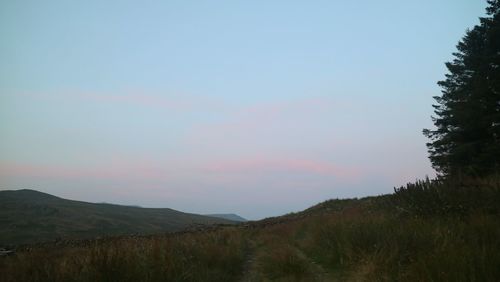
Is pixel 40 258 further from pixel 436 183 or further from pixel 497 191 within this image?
pixel 436 183

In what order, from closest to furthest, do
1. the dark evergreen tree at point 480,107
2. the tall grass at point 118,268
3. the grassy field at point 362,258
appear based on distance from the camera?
the grassy field at point 362,258, the tall grass at point 118,268, the dark evergreen tree at point 480,107

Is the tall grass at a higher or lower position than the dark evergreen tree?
lower

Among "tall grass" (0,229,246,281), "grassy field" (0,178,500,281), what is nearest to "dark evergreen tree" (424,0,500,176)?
"grassy field" (0,178,500,281)

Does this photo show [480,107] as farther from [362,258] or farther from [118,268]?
[118,268]

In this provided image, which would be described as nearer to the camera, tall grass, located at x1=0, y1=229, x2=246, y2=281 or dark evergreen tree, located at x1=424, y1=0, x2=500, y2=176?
tall grass, located at x1=0, y1=229, x2=246, y2=281

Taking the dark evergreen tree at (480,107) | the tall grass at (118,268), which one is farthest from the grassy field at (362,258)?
the dark evergreen tree at (480,107)

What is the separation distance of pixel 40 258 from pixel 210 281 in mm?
3454

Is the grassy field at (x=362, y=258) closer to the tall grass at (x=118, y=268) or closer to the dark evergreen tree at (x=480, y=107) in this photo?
the tall grass at (x=118, y=268)

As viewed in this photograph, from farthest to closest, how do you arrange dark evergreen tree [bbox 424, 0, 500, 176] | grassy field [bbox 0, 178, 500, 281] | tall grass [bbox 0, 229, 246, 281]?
dark evergreen tree [bbox 424, 0, 500, 176], tall grass [bbox 0, 229, 246, 281], grassy field [bbox 0, 178, 500, 281]

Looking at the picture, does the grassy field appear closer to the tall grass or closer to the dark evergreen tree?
the tall grass

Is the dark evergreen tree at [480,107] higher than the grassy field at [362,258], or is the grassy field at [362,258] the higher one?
the dark evergreen tree at [480,107]

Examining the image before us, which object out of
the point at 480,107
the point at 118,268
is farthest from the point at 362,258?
the point at 480,107

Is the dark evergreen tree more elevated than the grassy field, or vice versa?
the dark evergreen tree

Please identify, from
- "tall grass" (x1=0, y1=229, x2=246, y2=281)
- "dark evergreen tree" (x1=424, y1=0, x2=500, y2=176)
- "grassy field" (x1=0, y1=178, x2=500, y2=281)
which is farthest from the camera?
"dark evergreen tree" (x1=424, y1=0, x2=500, y2=176)
